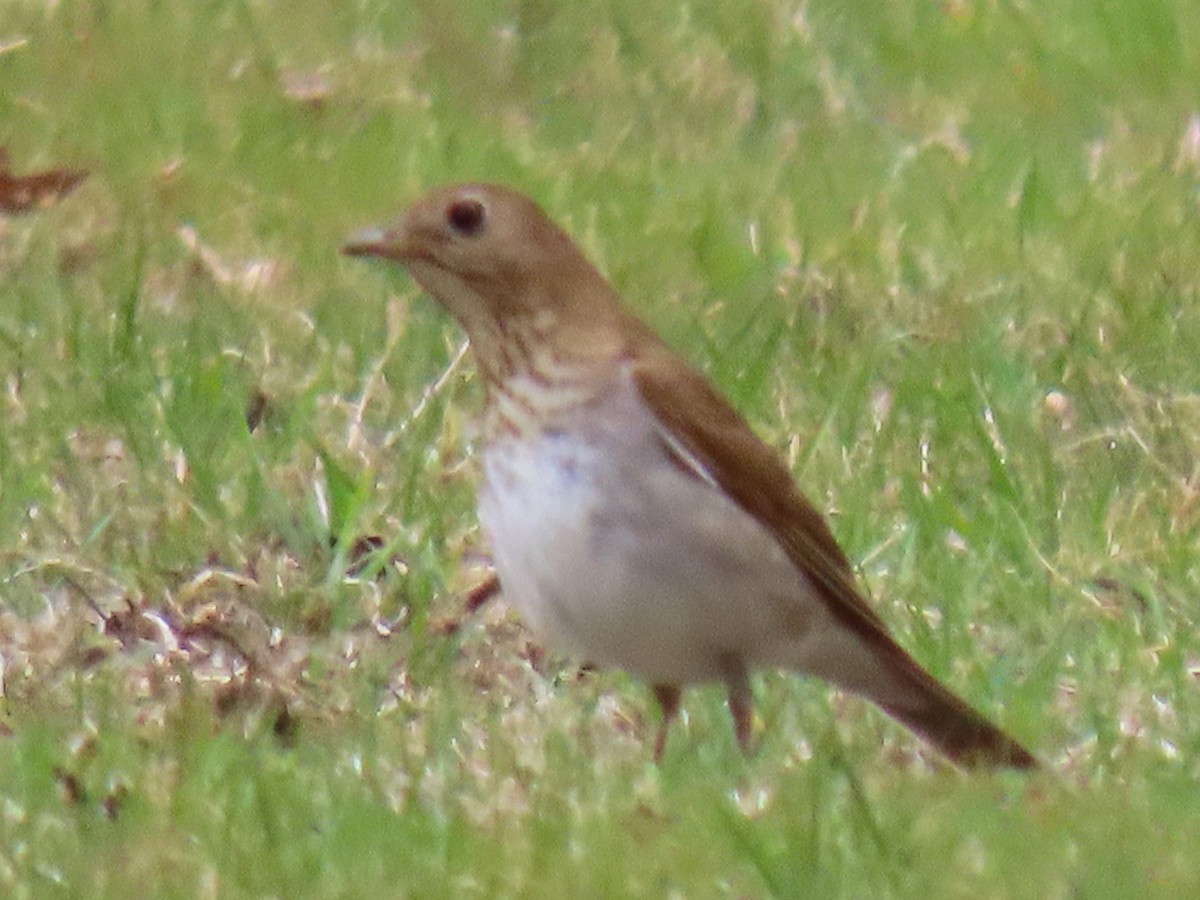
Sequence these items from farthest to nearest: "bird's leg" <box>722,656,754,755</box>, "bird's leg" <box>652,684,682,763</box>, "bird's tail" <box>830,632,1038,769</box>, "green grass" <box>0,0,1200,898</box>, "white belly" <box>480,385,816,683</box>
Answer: "bird's leg" <box>652,684,682,763</box> < "bird's leg" <box>722,656,754,755</box> < "bird's tail" <box>830,632,1038,769</box> < "white belly" <box>480,385,816,683</box> < "green grass" <box>0,0,1200,898</box>

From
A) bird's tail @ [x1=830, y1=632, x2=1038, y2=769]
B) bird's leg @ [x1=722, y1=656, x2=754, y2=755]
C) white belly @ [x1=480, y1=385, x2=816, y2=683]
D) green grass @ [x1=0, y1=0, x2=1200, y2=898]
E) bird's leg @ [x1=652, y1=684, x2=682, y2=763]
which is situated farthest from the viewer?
bird's leg @ [x1=652, y1=684, x2=682, y2=763]

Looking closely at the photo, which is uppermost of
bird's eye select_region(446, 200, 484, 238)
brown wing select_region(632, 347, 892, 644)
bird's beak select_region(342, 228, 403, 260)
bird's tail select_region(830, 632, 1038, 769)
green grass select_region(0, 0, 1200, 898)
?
bird's eye select_region(446, 200, 484, 238)

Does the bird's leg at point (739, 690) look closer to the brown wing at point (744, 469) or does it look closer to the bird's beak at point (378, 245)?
the brown wing at point (744, 469)

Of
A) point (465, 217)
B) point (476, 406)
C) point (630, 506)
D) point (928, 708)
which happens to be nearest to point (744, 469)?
point (630, 506)

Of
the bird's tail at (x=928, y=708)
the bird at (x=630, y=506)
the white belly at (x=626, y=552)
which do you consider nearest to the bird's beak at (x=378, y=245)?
the bird at (x=630, y=506)

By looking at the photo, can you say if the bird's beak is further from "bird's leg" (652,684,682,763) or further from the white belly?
"bird's leg" (652,684,682,763)

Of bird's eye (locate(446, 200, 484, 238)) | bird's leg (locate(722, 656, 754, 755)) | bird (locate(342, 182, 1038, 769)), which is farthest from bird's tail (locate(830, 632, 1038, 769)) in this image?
bird's eye (locate(446, 200, 484, 238))
